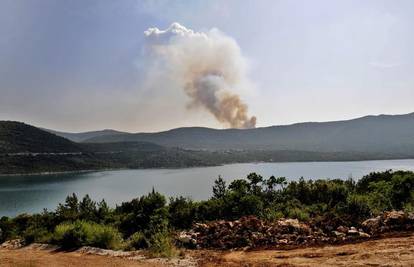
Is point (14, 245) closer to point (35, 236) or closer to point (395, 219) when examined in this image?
point (35, 236)

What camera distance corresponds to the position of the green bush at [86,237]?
1255 cm

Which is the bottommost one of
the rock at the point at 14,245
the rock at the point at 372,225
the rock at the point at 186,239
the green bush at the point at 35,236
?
the rock at the point at 14,245

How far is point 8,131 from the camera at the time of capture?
195 metres

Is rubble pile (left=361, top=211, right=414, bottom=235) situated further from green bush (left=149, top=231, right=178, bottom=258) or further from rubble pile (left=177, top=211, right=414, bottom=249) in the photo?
green bush (left=149, top=231, right=178, bottom=258)

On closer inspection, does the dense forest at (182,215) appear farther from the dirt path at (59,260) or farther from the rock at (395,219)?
the rock at (395,219)

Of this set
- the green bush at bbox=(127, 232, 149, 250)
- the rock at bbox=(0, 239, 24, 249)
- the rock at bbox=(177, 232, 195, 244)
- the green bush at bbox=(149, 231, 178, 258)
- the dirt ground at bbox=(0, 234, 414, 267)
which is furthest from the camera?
the rock at bbox=(0, 239, 24, 249)

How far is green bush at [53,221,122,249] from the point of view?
12.6 meters

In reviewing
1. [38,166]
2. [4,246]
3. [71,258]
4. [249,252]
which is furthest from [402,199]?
[38,166]

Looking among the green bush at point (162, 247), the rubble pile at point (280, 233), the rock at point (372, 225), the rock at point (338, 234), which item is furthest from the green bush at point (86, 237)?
the rock at point (372, 225)

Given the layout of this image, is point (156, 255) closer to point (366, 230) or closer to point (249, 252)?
point (249, 252)

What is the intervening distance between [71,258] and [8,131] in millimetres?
208726

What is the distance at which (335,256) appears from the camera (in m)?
8.98

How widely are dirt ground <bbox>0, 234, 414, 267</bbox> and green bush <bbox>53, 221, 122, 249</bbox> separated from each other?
3.59ft

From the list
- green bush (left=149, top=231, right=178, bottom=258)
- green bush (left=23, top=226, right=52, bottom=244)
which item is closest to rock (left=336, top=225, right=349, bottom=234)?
green bush (left=149, top=231, right=178, bottom=258)
